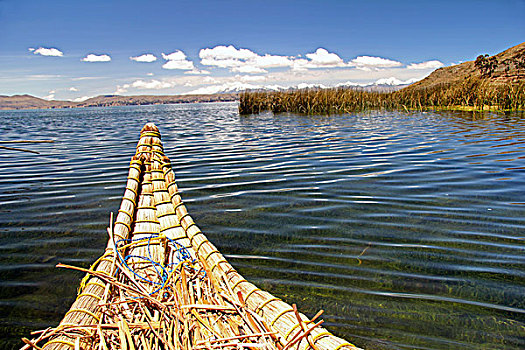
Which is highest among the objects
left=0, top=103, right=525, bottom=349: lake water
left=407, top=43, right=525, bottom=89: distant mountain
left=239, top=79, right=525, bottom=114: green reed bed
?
left=407, top=43, right=525, bottom=89: distant mountain

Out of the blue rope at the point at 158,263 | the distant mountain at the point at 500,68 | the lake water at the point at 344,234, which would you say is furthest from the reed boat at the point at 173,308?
the distant mountain at the point at 500,68

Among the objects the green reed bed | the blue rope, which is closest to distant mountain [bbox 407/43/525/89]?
the green reed bed

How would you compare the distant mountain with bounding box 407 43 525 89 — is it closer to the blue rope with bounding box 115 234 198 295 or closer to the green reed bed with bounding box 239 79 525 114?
the green reed bed with bounding box 239 79 525 114

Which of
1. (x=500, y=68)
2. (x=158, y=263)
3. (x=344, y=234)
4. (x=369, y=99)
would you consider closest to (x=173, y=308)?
(x=158, y=263)

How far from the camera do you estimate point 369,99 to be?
28.9 metres

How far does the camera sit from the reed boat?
2.30m

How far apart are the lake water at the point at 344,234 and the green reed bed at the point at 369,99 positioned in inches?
591

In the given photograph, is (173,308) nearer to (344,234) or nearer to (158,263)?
(158,263)

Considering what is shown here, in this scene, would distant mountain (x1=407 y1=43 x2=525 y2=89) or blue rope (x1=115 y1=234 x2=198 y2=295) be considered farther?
distant mountain (x1=407 y1=43 x2=525 y2=89)

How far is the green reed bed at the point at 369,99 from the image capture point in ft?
74.9

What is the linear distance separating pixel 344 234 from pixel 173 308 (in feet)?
9.31

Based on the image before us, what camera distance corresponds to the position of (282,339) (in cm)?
229

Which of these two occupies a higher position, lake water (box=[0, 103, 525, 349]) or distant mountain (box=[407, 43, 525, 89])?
distant mountain (box=[407, 43, 525, 89])

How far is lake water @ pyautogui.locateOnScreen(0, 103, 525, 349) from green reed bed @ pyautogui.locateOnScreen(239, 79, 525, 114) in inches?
591
